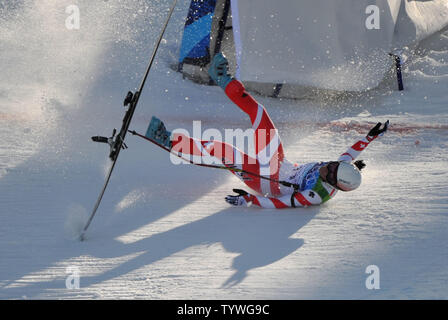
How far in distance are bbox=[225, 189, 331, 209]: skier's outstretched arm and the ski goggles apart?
0.14 m

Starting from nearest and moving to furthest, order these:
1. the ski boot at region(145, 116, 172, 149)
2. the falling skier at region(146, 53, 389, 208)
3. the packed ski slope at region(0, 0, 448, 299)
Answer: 1. the packed ski slope at region(0, 0, 448, 299)
2. the ski boot at region(145, 116, 172, 149)
3. the falling skier at region(146, 53, 389, 208)

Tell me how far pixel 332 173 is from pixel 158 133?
1010mm

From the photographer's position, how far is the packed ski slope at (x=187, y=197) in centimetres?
283

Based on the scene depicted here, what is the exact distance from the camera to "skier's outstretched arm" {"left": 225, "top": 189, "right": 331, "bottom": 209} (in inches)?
147

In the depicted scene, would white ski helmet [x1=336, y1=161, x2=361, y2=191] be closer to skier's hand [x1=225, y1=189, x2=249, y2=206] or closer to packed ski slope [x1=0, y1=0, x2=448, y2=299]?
packed ski slope [x1=0, y1=0, x2=448, y2=299]

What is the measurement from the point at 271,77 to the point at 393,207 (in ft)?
10.6

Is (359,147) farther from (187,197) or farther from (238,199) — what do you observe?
(187,197)

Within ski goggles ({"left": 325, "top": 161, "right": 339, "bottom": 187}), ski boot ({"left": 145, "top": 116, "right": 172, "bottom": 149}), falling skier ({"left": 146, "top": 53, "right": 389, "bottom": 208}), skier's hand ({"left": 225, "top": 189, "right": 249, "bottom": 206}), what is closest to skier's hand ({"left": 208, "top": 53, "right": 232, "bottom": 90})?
falling skier ({"left": 146, "top": 53, "right": 389, "bottom": 208})

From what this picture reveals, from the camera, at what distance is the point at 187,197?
13.4 ft

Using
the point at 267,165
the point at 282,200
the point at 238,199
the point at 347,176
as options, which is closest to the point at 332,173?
the point at 347,176

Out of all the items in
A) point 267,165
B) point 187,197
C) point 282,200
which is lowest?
point 282,200

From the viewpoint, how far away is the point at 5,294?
2.64 meters

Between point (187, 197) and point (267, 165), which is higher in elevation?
point (267, 165)

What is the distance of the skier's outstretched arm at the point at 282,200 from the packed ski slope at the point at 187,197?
0.19ft
